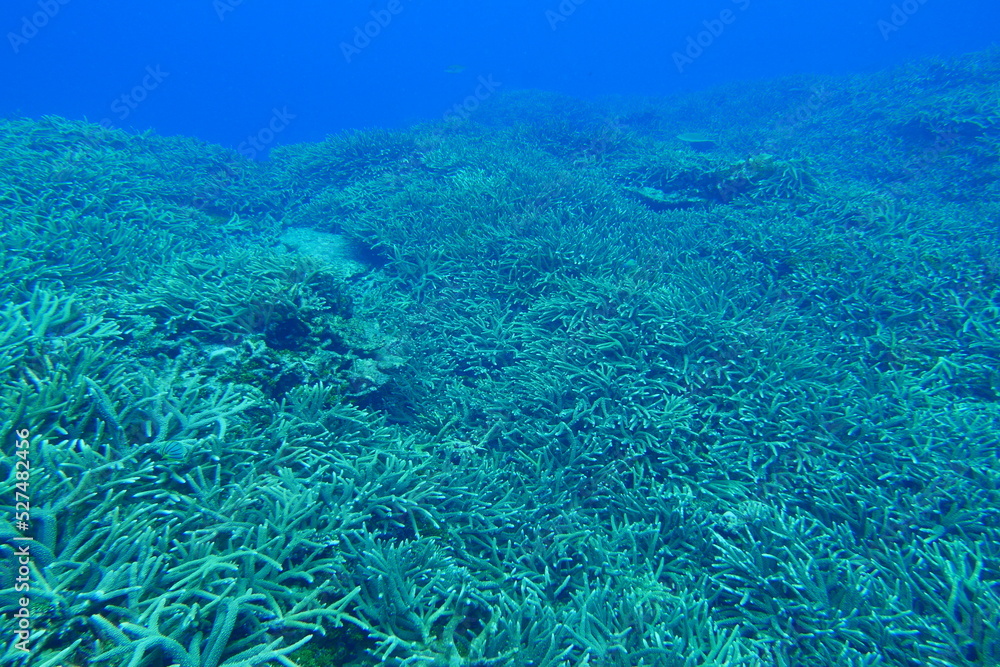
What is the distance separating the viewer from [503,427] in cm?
480

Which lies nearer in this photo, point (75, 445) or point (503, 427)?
point (75, 445)

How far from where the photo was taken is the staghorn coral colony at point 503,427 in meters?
2.51

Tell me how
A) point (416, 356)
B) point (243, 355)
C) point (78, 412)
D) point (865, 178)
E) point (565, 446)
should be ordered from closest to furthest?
point (78, 412)
point (243, 355)
point (565, 446)
point (416, 356)
point (865, 178)

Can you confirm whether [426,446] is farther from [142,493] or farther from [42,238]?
[42,238]

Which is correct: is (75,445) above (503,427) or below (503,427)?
above

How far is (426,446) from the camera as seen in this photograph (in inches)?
174

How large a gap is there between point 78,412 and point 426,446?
8.89 feet

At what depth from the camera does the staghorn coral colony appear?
8.25ft

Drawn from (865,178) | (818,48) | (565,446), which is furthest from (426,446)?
(818,48)

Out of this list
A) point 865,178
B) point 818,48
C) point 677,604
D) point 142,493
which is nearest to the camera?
point 142,493

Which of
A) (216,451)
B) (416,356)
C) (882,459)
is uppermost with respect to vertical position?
(216,451)

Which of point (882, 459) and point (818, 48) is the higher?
point (818, 48)

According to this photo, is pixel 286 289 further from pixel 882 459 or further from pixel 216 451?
pixel 882 459

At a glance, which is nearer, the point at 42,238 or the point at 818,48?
the point at 42,238
